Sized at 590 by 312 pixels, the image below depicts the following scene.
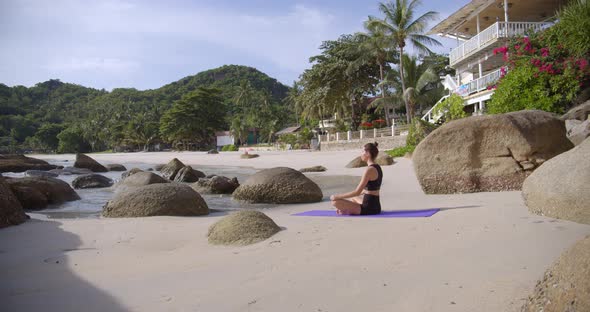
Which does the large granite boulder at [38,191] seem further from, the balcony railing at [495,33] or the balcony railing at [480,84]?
the balcony railing at [495,33]

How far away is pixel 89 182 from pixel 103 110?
262 ft

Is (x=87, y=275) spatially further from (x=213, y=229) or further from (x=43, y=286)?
(x=213, y=229)

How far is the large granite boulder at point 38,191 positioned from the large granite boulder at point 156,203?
249 centimetres

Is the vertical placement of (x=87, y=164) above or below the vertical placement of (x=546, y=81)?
below

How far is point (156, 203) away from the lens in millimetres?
6336

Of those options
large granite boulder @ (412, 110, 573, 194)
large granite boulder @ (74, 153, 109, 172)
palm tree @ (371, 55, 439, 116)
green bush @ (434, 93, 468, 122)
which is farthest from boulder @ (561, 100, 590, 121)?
palm tree @ (371, 55, 439, 116)

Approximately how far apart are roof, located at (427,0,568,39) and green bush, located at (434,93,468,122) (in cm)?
784

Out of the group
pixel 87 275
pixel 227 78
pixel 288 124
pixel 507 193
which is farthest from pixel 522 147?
pixel 227 78

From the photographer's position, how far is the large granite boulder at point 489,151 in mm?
6539

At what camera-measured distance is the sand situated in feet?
8.36

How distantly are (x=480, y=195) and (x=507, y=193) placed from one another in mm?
401

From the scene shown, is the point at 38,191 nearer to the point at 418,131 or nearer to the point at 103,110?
the point at 418,131

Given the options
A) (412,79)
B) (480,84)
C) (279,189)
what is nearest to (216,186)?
(279,189)

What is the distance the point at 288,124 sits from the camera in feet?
214
